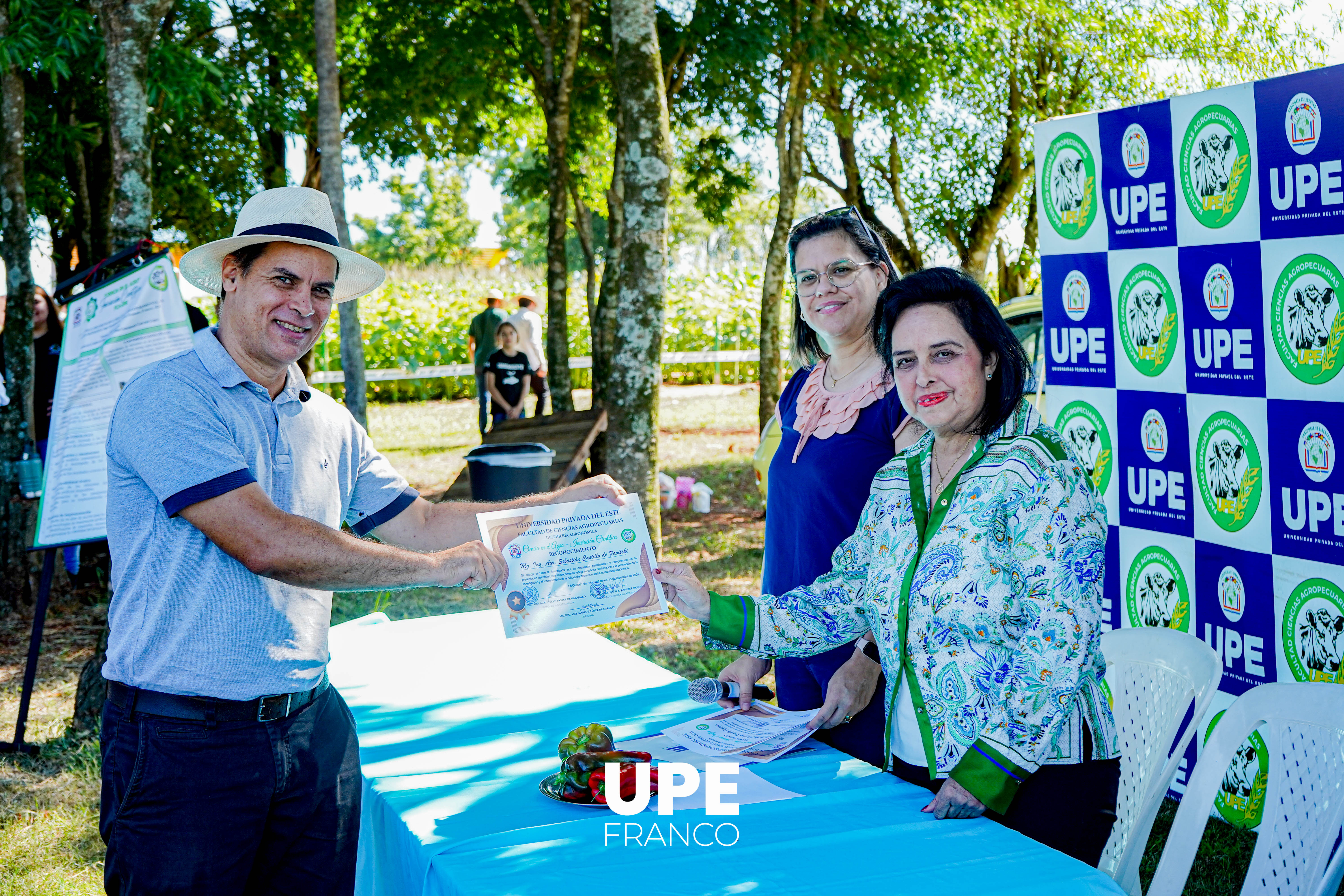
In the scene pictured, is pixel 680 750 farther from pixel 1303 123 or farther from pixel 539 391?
pixel 539 391

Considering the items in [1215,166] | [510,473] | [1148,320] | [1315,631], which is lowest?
[1315,631]

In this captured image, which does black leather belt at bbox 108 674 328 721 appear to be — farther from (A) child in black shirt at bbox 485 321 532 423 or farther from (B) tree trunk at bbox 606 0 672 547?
(A) child in black shirt at bbox 485 321 532 423

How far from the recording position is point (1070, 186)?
4723 mm

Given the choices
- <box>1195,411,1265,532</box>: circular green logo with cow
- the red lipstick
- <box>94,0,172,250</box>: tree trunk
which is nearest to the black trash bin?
<box>94,0,172,250</box>: tree trunk

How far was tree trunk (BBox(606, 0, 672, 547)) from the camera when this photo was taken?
702 centimetres

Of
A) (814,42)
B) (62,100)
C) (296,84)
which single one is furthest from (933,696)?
(296,84)

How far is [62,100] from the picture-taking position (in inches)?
391

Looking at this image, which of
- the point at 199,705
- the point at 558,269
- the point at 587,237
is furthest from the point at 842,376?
the point at 587,237

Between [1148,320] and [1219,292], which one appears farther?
[1148,320]

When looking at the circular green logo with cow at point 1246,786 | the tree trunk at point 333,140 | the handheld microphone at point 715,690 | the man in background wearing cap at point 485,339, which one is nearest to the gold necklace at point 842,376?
the handheld microphone at point 715,690

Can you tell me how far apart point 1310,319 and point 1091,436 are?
1.08 m

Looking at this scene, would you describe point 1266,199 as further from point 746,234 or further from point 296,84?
point 746,234

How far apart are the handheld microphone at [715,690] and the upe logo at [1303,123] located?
104 inches

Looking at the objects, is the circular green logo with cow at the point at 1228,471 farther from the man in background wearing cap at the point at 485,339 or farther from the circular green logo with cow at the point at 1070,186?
the man in background wearing cap at the point at 485,339
